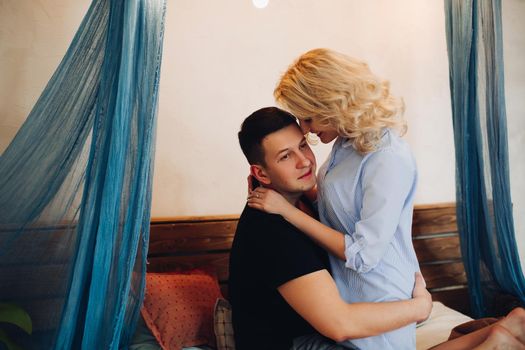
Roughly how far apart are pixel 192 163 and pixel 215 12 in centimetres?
85

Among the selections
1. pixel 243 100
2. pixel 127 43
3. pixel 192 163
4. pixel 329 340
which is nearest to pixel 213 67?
pixel 243 100

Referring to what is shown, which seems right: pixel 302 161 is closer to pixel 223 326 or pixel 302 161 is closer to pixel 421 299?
pixel 421 299

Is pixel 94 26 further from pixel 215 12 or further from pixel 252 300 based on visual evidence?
pixel 215 12

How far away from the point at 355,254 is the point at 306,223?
0.57ft

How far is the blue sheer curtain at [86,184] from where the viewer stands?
1256 mm

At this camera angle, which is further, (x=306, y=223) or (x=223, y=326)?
(x=223, y=326)

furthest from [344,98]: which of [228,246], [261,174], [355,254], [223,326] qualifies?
[228,246]

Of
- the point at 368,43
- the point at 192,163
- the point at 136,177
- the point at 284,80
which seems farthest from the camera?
the point at 368,43

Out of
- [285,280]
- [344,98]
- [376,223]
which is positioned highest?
[344,98]

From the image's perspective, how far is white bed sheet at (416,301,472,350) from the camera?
1992 millimetres

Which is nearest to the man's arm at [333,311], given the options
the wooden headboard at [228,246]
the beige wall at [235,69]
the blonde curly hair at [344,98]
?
the blonde curly hair at [344,98]

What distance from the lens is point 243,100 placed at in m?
2.61

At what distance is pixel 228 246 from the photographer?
242cm

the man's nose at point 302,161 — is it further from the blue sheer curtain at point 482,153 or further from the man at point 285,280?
the blue sheer curtain at point 482,153
